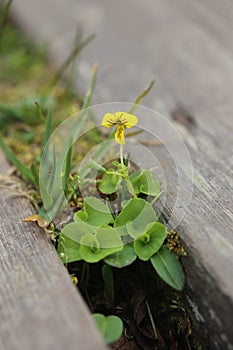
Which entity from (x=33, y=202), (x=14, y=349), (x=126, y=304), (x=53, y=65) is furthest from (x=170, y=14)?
(x=14, y=349)

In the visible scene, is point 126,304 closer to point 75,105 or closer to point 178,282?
point 178,282

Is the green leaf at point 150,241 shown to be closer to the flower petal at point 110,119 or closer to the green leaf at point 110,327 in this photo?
the green leaf at point 110,327

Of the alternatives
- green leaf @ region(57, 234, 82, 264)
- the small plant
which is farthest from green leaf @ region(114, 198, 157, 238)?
green leaf @ region(57, 234, 82, 264)

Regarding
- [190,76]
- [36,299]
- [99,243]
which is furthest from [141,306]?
[190,76]

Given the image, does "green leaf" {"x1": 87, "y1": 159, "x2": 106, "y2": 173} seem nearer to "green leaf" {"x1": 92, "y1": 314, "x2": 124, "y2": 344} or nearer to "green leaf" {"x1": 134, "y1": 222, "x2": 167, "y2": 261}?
"green leaf" {"x1": 134, "y1": 222, "x2": 167, "y2": 261}

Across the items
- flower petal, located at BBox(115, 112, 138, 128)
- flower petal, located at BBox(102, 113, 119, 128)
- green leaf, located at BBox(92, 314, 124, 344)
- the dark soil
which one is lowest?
the dark soil
